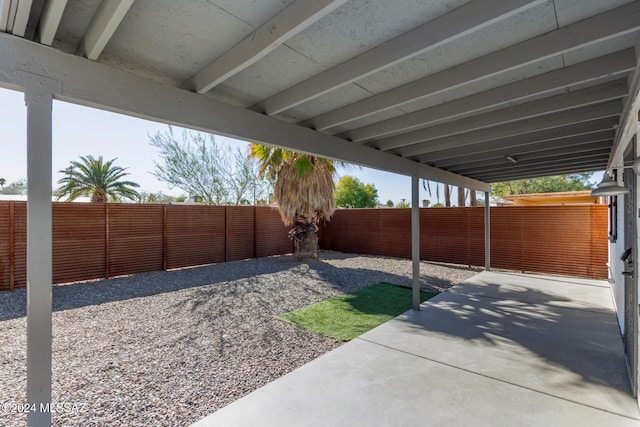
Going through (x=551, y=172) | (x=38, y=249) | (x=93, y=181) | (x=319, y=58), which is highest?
(x=93, y=181)

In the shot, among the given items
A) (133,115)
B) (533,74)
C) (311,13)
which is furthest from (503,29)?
(133,115)

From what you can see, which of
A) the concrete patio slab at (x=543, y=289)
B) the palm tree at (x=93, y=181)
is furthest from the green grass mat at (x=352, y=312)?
the palm tree at (x=93, y=181)

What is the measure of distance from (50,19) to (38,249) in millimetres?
1231

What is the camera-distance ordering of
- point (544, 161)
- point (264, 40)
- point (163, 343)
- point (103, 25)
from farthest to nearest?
point (544, 161), point (163, 343), point (264, 40), point (103, 25)

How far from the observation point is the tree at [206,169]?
1537 cm

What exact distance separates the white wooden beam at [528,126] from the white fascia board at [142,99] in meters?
1.81

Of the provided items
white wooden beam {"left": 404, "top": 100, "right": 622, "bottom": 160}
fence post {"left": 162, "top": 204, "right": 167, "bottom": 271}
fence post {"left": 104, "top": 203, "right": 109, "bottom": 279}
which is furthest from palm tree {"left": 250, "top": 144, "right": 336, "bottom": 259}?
white wooden beam {"left": 404, "top": 100, "right": 622, "bottom": 160}

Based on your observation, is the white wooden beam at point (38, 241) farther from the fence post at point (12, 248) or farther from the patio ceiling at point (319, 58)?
the fence post at point (12, 248)

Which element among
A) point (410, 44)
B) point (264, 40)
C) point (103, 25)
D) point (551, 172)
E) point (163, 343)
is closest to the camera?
point (103, 25)

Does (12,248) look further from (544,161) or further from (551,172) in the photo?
(551,172)

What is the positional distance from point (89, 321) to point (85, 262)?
334cm

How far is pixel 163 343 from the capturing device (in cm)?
374

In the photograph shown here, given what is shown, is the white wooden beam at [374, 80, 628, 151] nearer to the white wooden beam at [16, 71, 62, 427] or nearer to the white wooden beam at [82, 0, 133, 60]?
the white wooden beam at [82, 0, 133, 60]

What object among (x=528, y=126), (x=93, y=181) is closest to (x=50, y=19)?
(x=528, y=126)
